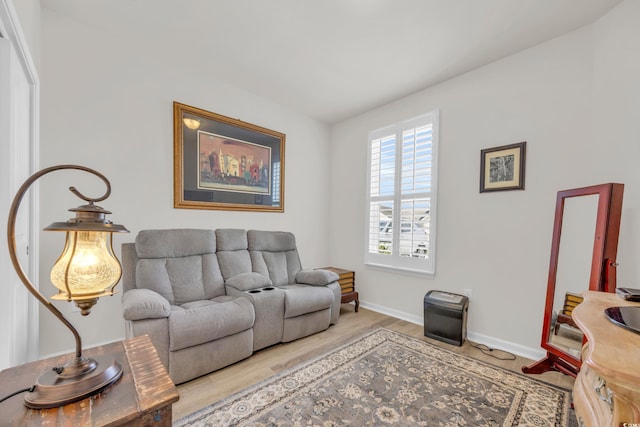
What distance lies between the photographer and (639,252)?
171cm

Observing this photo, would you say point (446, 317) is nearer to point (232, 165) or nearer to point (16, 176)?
point (232, 165)

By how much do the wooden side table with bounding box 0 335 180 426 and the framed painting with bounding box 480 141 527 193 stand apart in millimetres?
2890

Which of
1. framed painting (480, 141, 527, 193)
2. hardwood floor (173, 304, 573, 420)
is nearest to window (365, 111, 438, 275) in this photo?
framed painting (480, 141, 527, 193)

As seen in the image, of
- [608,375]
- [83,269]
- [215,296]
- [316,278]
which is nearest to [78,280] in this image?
[83,269]

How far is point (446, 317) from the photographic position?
2.59m

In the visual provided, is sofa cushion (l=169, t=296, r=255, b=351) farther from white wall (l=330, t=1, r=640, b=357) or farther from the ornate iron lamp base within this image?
white wall (l=330, t=1, r=640, b=357)

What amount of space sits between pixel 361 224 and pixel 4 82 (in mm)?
3372

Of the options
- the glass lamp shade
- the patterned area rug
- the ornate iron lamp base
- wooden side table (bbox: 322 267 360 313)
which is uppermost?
the glass lamp shade

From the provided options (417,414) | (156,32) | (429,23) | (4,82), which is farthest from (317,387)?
(156,32)

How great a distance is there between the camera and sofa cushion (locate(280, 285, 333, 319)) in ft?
8.23

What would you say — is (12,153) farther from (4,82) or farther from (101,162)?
(101,162)

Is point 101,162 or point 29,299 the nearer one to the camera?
point 29,299

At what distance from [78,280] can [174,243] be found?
175 cm

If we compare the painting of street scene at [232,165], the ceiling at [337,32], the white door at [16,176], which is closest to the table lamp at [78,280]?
the white door at [16,176]
